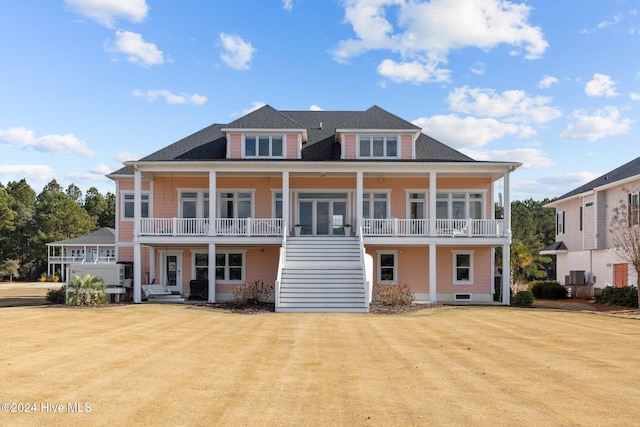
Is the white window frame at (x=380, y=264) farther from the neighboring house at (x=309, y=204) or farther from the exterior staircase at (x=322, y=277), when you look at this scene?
the exterior staircase at (x=322, y=277)

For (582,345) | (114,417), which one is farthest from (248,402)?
(582,345)

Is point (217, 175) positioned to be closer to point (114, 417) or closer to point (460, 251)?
point (460, 251)

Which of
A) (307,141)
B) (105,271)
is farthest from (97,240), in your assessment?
(307,141)

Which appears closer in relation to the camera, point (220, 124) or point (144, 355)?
point (144, 355)

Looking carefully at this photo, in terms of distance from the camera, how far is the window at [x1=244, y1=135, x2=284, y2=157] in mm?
28312

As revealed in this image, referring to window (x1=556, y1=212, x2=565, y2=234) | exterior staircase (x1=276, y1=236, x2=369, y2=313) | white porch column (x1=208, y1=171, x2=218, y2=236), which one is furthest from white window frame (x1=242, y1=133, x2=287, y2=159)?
window (x1=556, y1=212, x2=565, y2=234)

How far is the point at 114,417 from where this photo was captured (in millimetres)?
7500

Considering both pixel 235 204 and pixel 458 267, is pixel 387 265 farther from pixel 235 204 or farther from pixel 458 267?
pixel 235 204

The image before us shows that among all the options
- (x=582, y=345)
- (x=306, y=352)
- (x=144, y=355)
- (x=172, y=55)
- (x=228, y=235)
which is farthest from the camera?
(x=228, y=235)

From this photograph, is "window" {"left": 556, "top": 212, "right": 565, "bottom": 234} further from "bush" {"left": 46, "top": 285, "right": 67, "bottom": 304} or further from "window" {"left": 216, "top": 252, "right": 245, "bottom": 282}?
"bush" {"left": 46, "top": 285, "right": 67, "bottom": 304}

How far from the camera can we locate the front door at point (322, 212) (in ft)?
96.1

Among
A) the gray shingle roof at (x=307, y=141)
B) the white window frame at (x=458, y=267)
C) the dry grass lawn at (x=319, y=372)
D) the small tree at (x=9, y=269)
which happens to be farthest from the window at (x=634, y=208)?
the small tree at (x=9, y=269)

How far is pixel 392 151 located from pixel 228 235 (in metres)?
8.95

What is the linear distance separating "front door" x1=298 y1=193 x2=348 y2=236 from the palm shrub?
10.2 metres
